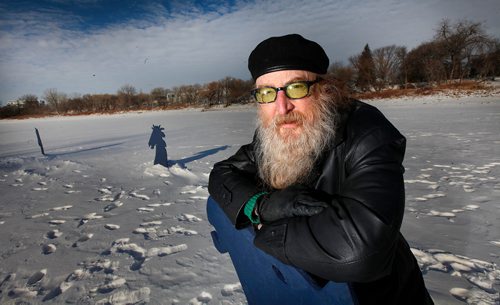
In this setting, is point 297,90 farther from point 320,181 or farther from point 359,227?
point 359,227

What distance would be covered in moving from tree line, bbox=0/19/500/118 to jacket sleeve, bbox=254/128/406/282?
23.8 m

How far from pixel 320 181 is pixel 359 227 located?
426 mm

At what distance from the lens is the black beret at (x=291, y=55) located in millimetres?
1556

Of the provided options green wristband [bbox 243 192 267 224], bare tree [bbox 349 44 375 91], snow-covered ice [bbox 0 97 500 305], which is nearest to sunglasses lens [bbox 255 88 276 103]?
green wristband [bbox 243 192 267 224]

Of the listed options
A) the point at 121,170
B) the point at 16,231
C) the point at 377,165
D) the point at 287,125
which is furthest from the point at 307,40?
the point at 121,170

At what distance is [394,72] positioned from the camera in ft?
140

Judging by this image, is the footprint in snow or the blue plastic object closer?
the blue plastic object

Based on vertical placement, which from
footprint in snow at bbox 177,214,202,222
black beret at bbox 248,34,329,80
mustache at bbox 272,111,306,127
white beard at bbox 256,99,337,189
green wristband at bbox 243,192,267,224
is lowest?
footprint in snow at bbox 177,214,202,222

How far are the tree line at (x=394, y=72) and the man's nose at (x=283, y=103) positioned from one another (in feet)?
76.1

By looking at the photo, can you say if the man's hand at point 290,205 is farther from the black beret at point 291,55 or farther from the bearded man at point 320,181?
the black beret at point 291,55

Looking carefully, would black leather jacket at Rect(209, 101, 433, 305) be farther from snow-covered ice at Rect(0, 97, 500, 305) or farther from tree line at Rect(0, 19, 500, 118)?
tree line at Rect(0, 19, 500, 118)

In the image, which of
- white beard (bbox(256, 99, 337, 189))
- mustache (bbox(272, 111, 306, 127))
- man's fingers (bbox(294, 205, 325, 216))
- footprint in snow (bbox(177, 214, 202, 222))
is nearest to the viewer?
man's fingers (bbox(294, 205, 325, 216))

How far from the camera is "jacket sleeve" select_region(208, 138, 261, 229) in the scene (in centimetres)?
144

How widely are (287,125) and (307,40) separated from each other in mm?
527
